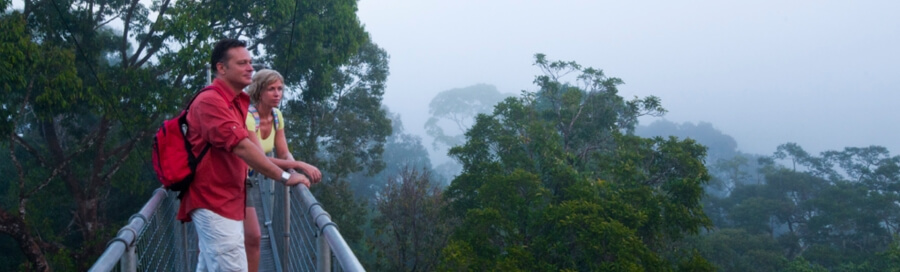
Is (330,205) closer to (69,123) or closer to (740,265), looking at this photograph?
(69,123)

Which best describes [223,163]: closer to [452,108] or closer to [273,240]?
[273,240]

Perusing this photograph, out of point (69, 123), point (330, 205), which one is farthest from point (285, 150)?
point (330, 205)

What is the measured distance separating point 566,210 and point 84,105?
8543 millimetres

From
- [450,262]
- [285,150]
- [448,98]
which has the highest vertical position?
[448,98]

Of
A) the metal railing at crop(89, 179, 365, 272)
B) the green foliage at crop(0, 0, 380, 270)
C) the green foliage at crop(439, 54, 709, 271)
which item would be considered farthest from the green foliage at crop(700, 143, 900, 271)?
the metal railing at crop(89, 179, 365, 272)

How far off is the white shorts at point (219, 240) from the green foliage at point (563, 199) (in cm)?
980

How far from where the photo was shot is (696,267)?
13492 mm

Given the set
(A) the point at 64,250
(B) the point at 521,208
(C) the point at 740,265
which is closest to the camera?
(A) the point at 64,250

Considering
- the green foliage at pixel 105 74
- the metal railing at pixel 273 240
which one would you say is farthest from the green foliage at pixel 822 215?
the metal railing at pixel 273 240

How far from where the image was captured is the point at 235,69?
268cm

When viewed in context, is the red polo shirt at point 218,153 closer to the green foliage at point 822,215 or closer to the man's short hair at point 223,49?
the man's short hair at point 223,49

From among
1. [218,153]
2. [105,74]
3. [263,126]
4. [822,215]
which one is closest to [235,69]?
[218,153]

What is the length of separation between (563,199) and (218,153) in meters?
13.6

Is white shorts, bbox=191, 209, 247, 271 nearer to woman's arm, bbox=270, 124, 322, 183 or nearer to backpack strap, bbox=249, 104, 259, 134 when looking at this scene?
woman's arm, bbox=270, 124, 322, 183
